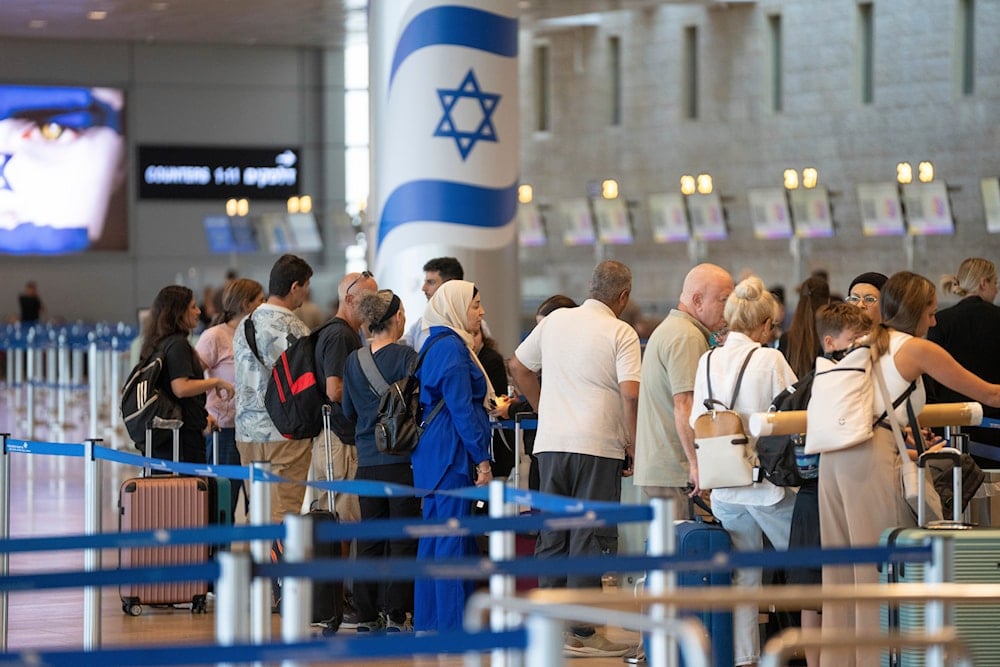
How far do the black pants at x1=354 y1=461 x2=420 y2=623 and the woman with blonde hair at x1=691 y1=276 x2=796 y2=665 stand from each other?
1.50 m

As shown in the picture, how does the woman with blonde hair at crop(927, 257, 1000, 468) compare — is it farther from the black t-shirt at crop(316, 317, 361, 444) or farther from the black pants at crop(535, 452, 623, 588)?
the black t-shirt at crop(316, 317, 361, 444)

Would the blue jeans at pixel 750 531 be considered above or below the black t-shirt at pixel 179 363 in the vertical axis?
below

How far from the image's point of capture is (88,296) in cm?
3228

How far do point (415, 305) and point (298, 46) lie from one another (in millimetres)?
22889

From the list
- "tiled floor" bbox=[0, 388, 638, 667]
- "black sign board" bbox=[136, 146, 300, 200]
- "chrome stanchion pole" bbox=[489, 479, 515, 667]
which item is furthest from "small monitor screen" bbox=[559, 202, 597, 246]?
"chrome stanchion pole" bbox=[489, 479, 515, 667]

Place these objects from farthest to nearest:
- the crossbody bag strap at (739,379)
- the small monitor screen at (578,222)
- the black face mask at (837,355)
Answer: the small monitor screen at (578,222) → the crossbody bag strap at (739,379) → the black face mask at (837,355)

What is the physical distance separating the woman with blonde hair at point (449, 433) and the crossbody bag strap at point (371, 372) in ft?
0.56

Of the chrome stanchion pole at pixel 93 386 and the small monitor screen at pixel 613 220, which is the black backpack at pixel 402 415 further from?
the small monitor screen at pixel 613 220

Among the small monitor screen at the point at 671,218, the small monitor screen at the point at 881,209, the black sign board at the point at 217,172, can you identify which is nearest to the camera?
the small monitor screen at the point at 881,209

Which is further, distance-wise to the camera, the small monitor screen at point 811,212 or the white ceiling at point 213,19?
the white ceiling at point 213,19

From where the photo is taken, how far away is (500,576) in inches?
160

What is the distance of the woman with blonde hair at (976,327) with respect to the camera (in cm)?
810

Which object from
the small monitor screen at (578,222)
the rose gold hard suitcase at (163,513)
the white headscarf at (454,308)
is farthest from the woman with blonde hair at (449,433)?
the small monitor screen at (578,222)

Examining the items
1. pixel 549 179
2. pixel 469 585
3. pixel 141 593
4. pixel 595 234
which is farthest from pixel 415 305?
pixel 549 179
